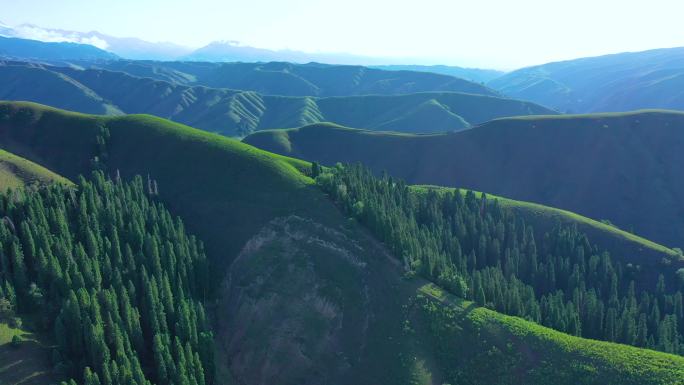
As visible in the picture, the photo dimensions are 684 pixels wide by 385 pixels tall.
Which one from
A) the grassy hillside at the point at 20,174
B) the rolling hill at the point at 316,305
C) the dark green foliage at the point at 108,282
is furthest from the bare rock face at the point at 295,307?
the grassy hillside at the point at 20,174

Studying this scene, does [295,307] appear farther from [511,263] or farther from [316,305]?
[511,263]

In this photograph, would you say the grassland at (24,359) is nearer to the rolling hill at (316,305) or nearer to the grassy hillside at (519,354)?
the rolling hill at (316,305)

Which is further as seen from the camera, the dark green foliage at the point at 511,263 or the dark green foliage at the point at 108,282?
the dark green foliage at the point at 511,263

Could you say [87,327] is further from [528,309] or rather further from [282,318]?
[528,309]

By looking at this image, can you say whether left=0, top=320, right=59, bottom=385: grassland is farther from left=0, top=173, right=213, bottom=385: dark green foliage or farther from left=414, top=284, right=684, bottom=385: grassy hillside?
left=414, top=284, right=684, bottom=385: grassy hillside

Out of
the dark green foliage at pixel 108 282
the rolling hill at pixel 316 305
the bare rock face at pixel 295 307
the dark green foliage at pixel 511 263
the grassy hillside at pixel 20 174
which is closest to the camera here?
the dark green foliage at pixel 108 282

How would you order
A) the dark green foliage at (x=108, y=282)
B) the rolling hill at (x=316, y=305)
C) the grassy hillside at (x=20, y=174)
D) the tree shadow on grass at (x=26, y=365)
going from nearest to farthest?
the tree shadow on grass at (x=26, y=365), the dark green foliage at (x=108, y=282), the rolling hill at (x=316, y=305), the grassy hillside at (x=20, y=174)

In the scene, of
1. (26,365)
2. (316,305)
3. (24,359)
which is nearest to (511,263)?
(316,305)
